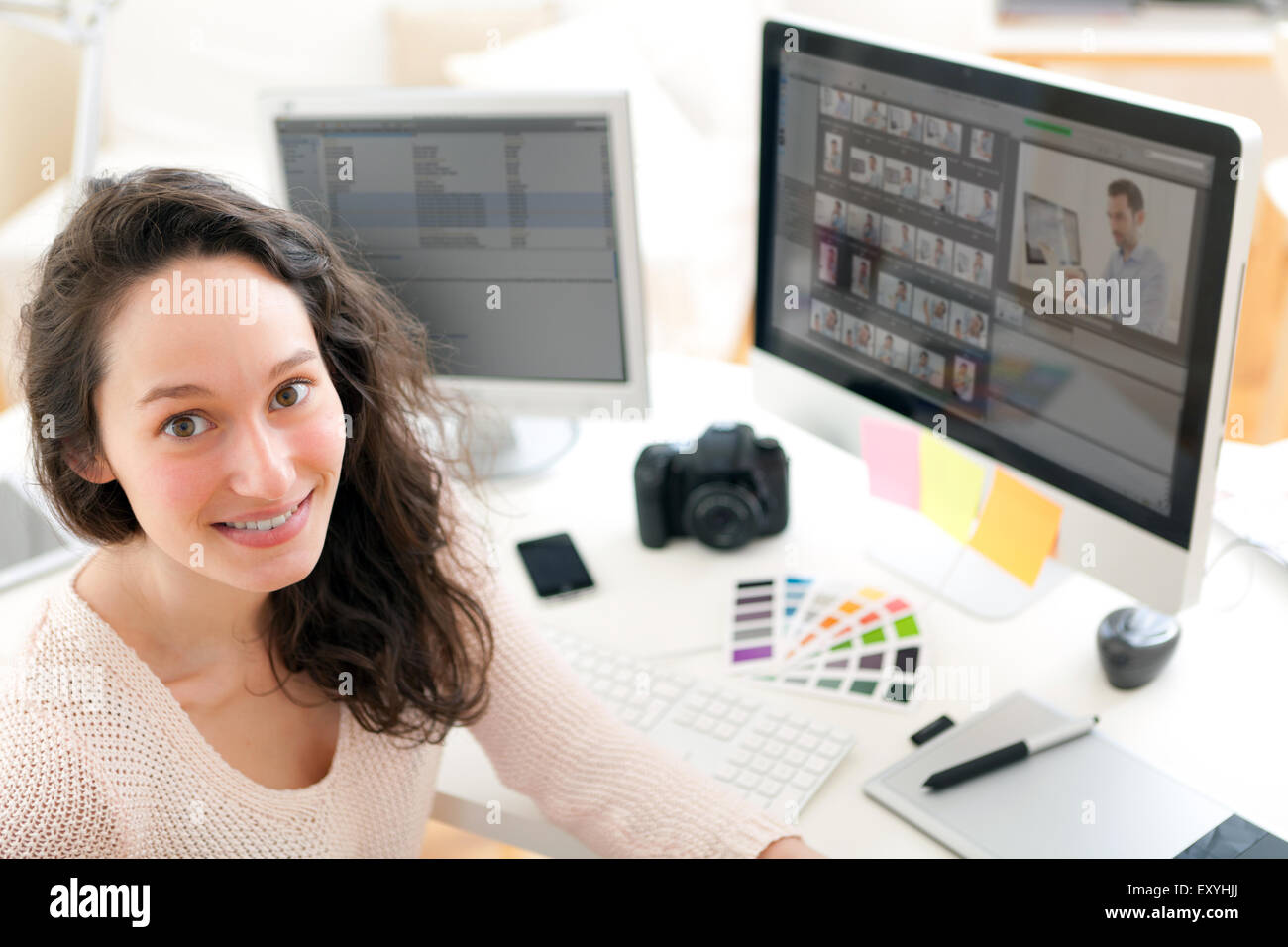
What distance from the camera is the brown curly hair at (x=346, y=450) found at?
850 millimetres

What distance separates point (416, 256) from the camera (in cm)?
136

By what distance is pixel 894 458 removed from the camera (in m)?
1.29

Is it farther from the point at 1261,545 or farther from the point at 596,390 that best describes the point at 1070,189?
the point at 596,390

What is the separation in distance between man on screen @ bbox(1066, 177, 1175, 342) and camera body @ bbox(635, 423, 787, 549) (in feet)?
1.37

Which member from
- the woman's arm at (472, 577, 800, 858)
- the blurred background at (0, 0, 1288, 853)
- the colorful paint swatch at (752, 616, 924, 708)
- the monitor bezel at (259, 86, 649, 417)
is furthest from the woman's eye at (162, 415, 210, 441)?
the blurred background at (0, 0, 1288, 853)

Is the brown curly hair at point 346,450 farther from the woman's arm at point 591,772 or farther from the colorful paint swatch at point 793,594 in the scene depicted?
the colorful paint swatch at point 793,594

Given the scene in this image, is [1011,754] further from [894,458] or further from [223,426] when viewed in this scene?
[223,426]

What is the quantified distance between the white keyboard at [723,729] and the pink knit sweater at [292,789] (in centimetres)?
4

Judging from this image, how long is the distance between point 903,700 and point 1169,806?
0.75 ft

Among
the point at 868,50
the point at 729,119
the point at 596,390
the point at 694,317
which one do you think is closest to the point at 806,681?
the point at 596,390

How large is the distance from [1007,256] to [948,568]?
0.34 meters

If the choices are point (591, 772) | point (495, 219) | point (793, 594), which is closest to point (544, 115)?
point (495, 219)

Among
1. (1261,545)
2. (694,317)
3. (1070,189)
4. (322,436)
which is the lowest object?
(694,317)

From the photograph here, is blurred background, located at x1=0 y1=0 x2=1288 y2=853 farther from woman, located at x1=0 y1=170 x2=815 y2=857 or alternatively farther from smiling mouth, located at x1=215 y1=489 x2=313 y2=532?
smiling mouth, located at x1=215 y1=489 x2=313 y2=532
